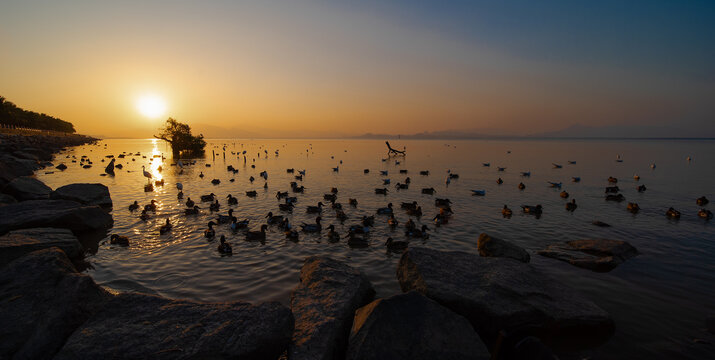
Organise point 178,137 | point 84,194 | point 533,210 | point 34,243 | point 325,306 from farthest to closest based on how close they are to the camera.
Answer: point 178,137 → point 533,210 → point 84,194 → point 34,243 → point 325,306

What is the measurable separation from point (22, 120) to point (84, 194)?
144595 mm

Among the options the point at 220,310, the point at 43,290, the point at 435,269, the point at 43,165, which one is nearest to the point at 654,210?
the point at 435,269

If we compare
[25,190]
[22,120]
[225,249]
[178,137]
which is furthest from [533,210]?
[22,120]

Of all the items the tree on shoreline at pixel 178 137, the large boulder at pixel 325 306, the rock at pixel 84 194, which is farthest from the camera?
the tree on shoreline at pixel 178 137

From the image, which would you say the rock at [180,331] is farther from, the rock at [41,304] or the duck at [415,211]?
the duck at [415,211]

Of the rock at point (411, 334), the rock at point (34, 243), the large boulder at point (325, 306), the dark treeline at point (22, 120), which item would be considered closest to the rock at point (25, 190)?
the rock at point (34, 243)

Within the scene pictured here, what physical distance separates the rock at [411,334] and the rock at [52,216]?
17.3 meters

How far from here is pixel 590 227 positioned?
20.2m

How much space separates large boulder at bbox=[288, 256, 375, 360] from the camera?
7.03 metres

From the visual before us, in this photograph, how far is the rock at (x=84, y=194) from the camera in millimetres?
21180

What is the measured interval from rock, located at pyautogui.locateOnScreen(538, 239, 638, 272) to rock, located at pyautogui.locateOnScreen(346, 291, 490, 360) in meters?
9.56

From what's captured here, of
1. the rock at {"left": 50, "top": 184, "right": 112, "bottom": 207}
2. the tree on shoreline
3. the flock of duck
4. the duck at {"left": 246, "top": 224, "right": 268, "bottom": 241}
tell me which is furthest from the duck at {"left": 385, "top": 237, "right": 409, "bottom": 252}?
the tree on shoreline

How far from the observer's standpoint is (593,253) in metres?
14.7

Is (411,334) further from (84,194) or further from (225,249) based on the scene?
(84,194)
